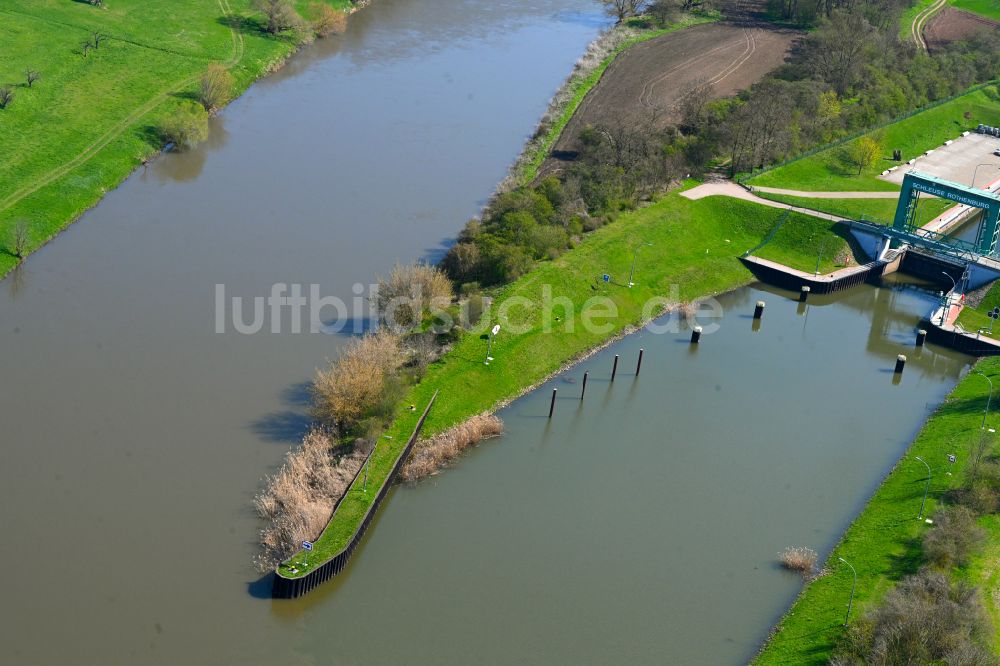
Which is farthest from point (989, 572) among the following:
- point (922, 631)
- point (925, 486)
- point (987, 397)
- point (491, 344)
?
point (491, 344)

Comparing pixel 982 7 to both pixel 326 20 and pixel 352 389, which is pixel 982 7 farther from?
pixel 352 389

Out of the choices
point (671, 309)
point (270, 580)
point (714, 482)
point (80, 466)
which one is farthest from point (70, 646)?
point (671, 309)

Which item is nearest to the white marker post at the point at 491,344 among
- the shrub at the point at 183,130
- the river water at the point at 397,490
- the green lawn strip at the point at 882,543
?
the river water at the point at 397,490

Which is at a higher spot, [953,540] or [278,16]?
[278,16]

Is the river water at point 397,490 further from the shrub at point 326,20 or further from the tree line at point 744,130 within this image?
the shrub at point 326,20

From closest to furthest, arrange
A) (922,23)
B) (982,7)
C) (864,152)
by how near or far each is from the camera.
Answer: (864,152)
(922,23)
(982,7)

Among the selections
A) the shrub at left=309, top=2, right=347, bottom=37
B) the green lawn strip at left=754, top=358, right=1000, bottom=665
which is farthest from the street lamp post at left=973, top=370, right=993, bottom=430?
the shrub at left=309, top=2, right=347, bottom=37

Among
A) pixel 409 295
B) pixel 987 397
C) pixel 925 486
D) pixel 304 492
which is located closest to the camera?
pixel 304 492
